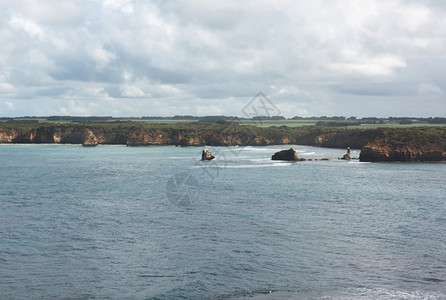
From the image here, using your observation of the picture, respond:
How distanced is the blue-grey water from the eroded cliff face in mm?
42192

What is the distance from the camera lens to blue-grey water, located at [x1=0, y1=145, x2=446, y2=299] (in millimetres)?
28406

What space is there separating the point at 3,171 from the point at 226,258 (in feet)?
249

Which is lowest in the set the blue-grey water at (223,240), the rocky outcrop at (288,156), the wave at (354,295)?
the wave at (354,295)

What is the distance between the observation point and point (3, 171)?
9600 cm

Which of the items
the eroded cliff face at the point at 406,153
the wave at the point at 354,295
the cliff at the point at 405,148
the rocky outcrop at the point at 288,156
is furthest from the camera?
the rocky outcrop at the point at 288,156

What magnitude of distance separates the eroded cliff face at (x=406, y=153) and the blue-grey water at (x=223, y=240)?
42192 millimetres

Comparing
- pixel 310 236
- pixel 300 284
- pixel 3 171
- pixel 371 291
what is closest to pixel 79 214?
pixel 310 236

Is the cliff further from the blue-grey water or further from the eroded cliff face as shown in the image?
the blue-grey water

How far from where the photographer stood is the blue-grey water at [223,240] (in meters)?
28.4

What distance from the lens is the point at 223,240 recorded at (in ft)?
128

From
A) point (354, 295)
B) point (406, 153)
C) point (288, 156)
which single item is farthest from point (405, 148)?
point (354, 295)

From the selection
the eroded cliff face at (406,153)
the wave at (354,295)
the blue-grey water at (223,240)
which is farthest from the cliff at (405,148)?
the wave at (354,295)

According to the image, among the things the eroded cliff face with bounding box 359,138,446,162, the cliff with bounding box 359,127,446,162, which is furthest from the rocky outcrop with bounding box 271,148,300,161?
the eroded cliff face with bounding box 359,138,446,162

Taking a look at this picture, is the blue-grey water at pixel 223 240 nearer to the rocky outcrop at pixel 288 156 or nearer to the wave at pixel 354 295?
the wave at pixel 354 295
